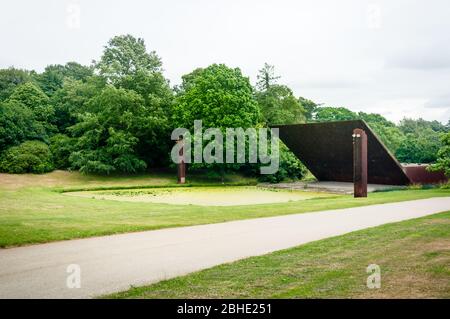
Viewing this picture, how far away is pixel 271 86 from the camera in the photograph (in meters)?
57.1

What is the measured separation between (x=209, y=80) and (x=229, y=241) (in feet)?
103

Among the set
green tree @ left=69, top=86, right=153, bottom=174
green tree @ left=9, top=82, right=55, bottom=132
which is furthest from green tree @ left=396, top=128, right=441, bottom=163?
green tree @ left=9, top=82, right=55, bottom=132

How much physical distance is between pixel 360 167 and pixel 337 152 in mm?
8069

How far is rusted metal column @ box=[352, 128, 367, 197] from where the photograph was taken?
22625 millimetres

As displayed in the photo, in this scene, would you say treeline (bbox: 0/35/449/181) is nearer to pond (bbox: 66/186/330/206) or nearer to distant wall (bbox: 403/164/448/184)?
pond (bbox: 66/186/330/206)

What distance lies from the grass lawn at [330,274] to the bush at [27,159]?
1295 inches

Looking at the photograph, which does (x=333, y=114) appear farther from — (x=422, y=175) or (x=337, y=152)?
(x=422, y=175)

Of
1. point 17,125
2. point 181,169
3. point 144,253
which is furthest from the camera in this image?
point 17,125

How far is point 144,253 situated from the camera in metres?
7.97

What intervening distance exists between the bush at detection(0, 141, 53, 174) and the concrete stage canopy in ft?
67.5

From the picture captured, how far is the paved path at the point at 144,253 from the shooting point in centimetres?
597

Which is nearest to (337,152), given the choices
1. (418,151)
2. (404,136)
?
(418,151)
